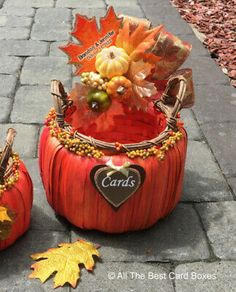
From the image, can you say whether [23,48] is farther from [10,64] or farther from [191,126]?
[191,126]

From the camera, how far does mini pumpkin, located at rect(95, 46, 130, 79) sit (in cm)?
212

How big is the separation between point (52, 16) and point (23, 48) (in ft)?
2.90

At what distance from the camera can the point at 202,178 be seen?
9.17 feet

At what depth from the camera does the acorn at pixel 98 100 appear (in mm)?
2164

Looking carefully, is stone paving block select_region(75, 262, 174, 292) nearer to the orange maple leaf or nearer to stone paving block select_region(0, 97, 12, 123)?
the orange maple leaf

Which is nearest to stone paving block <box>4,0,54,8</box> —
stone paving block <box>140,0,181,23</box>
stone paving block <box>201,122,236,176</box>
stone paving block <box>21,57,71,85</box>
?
stone paving block <box>140,0,181,23</box>

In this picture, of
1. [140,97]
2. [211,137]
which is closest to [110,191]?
[140,97]

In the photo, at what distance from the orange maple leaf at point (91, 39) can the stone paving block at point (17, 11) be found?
3.04 m

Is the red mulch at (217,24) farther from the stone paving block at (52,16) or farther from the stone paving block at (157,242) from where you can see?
the stone paving block at (157,242)

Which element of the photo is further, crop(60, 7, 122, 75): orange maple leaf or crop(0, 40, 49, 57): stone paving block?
crop(0, 40, 49, 57): stone paving block

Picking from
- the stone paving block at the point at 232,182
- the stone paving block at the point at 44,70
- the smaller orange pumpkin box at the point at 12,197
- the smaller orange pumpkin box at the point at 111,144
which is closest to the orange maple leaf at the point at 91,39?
the smaller orange pumpkin box at the point at 111,144

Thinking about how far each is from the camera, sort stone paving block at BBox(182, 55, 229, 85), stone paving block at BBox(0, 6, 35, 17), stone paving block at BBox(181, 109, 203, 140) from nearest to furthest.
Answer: stone paving block at BBox(181, 109, 203, 140) < stone paving block at BBox(182, 55, 229, 85) < stone paving block at BBox(0, 6, 35, 17)

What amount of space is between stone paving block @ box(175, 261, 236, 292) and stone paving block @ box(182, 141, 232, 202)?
0.47 meters

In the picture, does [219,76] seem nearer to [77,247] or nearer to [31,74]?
[31,74]
